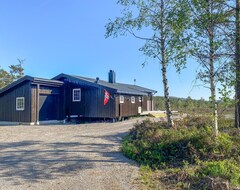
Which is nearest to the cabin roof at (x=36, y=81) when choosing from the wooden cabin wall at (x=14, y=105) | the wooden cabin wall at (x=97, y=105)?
the wooden cabin wall at (x=14, y=105)

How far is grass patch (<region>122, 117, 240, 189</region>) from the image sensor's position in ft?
15.3

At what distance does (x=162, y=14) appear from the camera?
9719mm

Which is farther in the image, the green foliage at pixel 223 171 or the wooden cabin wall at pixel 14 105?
the wooden cabin wall at pixel 14 105

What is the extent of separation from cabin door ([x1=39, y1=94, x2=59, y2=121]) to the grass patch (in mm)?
11367

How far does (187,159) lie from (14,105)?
1548 cm

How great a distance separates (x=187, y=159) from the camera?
624 cm

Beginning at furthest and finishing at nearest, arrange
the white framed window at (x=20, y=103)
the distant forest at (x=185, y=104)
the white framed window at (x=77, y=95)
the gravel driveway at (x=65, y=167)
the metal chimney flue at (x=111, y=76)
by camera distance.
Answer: the metal chimney flue at (x=111, y=76) < the white framed window at (x=77, y=95) < the distant forest at (x=185, y=104) < the white framed window at (x=20, y=103) < the gravel driveway at (x=65, y=167)

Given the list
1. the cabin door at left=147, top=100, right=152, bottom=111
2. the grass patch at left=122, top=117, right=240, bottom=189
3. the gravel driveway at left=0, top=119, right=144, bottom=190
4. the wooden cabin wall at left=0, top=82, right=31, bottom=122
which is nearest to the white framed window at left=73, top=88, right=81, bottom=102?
the wooden cabin wall at left=0, top=82, right=31, bottom=122

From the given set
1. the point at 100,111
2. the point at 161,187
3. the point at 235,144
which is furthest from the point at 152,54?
the point at 100,111

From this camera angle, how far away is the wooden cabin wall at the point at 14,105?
16.9 meters

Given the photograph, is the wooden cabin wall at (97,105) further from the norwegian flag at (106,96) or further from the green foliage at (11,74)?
the green foliage at (11,74)

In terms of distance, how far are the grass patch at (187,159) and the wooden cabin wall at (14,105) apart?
449 inches

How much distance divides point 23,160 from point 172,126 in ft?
19.6

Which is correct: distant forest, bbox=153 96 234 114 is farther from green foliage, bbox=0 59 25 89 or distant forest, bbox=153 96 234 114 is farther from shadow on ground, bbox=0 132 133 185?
green foliage, bbox=0 59 25 89
